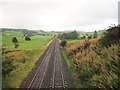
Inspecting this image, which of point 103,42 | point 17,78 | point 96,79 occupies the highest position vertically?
point 103,42

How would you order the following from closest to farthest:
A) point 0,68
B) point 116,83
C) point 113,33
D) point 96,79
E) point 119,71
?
point 116,83
point 119,71
point 96,79
point 0,68
point 113,33

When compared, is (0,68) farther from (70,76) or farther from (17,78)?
(70,76)

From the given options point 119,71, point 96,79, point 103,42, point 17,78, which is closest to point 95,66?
point 96,79

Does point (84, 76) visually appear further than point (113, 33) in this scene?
No

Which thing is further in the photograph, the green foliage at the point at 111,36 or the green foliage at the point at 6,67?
the green foliage at the point at 111,36

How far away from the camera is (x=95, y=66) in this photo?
21.1 meters

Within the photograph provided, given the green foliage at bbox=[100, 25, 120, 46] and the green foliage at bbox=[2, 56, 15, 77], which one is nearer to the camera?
the green foliage at bbox=[2, 56, 15, 77]

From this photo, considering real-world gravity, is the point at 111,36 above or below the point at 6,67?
above

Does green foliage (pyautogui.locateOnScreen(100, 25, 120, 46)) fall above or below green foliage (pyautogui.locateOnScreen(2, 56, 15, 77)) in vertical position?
above

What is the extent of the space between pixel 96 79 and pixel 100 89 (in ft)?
3.94

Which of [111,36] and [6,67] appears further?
[111,36]

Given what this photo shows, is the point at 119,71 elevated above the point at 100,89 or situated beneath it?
elevated above

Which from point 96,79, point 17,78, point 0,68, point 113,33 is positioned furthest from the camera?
point 17,78

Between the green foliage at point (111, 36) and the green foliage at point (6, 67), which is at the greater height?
the green foliage at point (111, 36)
